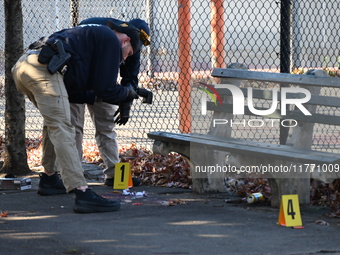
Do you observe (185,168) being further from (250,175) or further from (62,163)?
(62,163)

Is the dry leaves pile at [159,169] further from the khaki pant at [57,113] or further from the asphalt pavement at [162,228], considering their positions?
the khaki pant at [57,113]

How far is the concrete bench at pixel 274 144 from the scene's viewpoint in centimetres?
542

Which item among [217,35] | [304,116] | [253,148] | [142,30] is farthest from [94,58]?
[217,35]

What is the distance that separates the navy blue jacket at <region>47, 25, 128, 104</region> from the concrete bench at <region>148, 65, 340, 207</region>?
2.63 feet

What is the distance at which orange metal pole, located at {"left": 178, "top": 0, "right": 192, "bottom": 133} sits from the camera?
967 cm

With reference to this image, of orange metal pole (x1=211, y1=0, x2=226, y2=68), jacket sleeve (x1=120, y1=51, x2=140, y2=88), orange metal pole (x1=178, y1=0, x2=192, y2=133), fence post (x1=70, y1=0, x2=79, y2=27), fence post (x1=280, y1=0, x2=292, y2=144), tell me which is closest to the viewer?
jacket sleeve (x1=120, y1=51, x2=140, y2=88)

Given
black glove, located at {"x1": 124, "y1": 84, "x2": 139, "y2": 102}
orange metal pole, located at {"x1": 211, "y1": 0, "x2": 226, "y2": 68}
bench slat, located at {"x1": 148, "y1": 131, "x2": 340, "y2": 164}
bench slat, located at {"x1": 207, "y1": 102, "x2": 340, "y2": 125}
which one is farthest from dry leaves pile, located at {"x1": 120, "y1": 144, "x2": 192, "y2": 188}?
orange metal pole, located at {"x1": 211, "y1": 0, "x2": 226, "y2": 68}

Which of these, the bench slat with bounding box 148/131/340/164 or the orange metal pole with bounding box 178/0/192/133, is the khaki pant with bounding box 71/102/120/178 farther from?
the orange metal pole with bounding box 178/0/192/133

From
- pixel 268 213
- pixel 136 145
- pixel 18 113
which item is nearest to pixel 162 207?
pixel 268 213

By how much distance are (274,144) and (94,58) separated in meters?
1.59

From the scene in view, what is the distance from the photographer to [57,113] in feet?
19.0

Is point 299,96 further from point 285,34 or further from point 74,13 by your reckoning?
point 74,13

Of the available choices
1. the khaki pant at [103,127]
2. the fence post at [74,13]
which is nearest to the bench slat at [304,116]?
→ the khaki pant at [103,127]

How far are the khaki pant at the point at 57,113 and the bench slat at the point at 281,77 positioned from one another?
1.47 m
